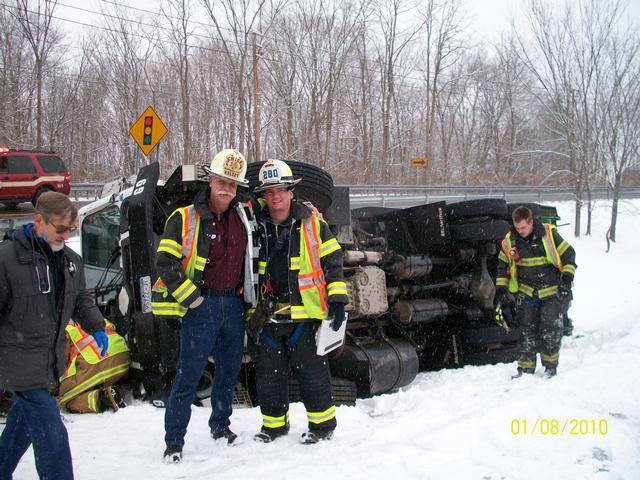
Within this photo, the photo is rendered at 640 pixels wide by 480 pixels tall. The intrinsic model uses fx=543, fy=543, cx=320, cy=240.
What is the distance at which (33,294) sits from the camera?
2529mm

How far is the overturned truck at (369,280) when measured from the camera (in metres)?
4.54

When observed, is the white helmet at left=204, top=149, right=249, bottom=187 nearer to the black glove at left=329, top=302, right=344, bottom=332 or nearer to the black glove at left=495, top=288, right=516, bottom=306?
the black glove at left=329, top=302, right=344, bottom=332

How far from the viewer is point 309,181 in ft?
16.0

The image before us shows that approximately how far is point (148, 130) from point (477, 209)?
5.18m

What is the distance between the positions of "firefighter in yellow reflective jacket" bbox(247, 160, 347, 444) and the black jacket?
4.11 ft

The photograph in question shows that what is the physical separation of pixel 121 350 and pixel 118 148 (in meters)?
28.5

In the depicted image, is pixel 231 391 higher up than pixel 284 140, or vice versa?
pixel 284 140

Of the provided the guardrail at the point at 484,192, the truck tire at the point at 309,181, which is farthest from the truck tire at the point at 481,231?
the guardrail at the point at 484,192

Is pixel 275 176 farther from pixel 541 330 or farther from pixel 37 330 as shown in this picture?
pixel 541 330

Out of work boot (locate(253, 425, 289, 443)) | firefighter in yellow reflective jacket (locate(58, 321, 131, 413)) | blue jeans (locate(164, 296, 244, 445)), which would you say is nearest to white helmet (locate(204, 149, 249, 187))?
blue jeans (locate(164, 296, 244, 445))

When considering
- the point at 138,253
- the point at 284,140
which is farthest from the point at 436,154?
the point at 138,253

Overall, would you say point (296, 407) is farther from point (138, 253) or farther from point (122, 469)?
point (138, 253)
